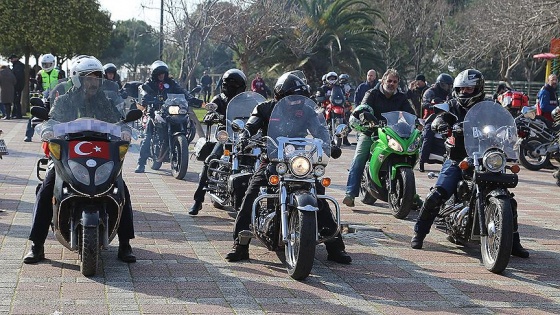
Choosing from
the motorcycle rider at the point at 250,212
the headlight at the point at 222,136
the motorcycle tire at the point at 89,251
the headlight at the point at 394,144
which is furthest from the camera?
the headlight at the point at 394,144

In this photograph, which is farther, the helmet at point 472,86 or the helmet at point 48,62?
the helmet at point 48,62

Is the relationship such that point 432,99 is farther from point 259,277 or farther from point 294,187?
point 259,277

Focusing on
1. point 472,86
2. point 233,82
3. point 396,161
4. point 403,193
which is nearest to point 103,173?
point 472,86

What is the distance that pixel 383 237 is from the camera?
9.19 metres

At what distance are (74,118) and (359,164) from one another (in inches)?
175

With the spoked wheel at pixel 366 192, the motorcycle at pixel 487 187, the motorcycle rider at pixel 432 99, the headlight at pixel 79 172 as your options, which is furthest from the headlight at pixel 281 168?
the motorcycle rider at pixel 432 99

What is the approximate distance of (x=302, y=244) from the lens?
22.4 ft

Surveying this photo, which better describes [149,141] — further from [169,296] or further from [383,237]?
[169,296]

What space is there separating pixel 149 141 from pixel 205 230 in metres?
5.47

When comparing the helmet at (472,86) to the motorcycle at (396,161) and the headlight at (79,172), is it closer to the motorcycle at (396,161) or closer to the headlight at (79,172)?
the motorcycle at (396,161)

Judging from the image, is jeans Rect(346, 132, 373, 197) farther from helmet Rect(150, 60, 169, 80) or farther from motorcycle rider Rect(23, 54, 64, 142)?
motorcycle rider Rect(23, 54, 64, 142)

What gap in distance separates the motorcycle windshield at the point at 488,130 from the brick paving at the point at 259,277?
95 cm

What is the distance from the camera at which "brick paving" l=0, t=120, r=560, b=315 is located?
6.32 m

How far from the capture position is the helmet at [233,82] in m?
10.7
